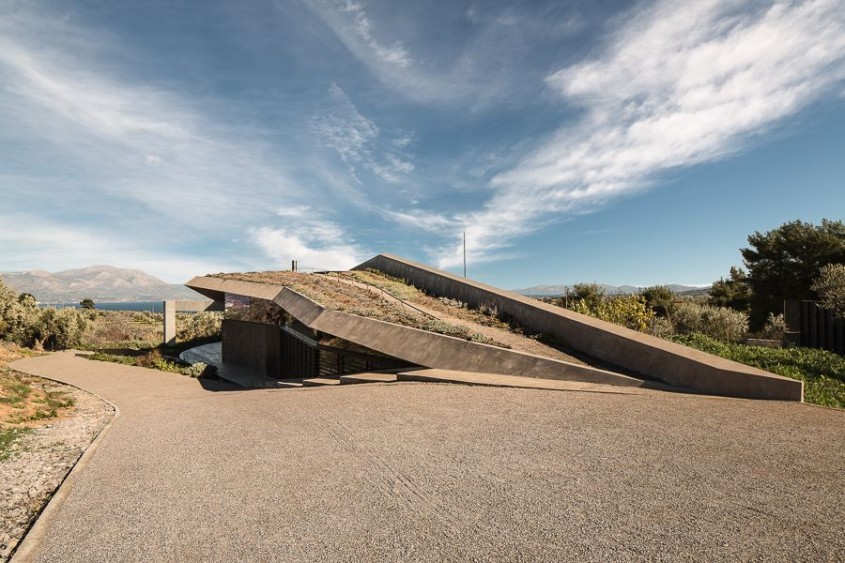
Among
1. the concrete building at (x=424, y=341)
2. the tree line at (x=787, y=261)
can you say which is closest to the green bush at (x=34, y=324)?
the concrete building at (x=424, y=341)

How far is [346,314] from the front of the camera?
523 inches

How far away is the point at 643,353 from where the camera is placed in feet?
30.5

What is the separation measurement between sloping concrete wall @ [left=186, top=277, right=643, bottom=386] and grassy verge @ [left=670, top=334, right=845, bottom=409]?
3.13 m

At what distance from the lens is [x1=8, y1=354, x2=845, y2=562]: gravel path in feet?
10.7

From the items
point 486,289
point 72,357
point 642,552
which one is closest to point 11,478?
point 642,552

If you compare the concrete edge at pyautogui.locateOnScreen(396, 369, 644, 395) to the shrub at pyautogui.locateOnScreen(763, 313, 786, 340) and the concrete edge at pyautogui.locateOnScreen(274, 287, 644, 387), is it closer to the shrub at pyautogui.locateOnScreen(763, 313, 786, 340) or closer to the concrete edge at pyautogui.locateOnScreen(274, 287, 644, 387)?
the concrete edge at pyautogui.locateOnScreen(274, 287, 644, 387)

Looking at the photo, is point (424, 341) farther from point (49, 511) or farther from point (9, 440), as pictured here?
point (9, 440)

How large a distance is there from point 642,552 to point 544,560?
725 mm

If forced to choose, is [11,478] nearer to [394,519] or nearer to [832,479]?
[394,519]

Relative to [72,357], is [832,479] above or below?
above

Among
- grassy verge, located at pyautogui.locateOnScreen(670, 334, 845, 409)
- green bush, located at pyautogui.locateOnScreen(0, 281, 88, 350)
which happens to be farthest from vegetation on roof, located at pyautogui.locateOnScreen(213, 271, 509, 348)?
green bush, located at pyautogui.locateOnScreen(0, 281, 88, 350)

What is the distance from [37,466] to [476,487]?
6.32 meters

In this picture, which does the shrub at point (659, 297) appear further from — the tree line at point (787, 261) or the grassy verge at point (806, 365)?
the grassy verge at point (806, 365)

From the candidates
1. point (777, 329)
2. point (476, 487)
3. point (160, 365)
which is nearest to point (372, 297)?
point (160, 365)
